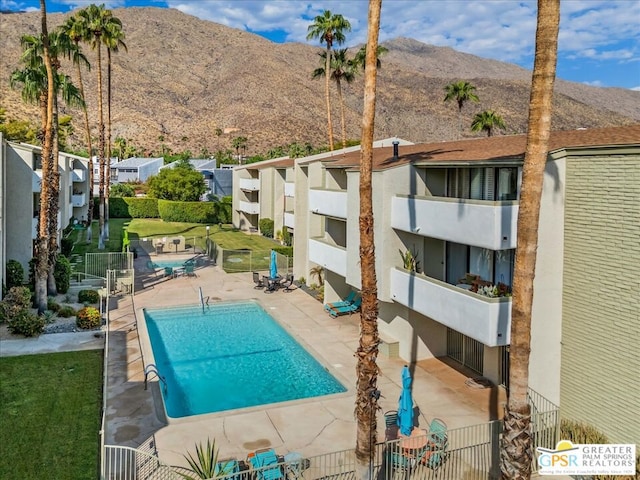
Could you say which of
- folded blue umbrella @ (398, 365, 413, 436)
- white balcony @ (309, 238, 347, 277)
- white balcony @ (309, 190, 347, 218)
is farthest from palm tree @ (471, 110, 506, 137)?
folded blue umbrella @ (398, 365, 413, 436)

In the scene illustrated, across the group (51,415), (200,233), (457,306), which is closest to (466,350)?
(457,306)

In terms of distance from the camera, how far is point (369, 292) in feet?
37.6

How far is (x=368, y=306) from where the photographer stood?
1141 cm

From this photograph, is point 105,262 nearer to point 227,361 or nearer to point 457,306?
point 227,361

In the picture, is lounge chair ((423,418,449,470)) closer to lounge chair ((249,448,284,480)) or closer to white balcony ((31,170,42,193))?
lounge chair ((249,448,284,480))

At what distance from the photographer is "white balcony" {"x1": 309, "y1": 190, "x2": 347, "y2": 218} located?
79.0 ft

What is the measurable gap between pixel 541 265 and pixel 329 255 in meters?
11.8

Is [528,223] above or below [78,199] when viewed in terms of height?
below

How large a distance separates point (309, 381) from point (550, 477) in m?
8.61

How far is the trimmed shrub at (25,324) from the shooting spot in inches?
858

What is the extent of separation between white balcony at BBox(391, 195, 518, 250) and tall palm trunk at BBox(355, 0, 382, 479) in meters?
4.81

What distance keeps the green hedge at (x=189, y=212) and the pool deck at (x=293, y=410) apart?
4355 cm

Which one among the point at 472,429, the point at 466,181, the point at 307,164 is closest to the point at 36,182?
the point at 307,164

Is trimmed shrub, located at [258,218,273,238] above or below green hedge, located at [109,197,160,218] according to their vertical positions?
below
